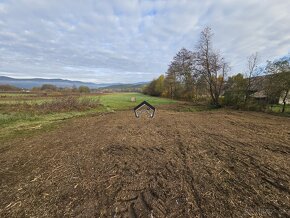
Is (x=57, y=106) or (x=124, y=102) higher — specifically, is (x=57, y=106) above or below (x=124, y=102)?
above

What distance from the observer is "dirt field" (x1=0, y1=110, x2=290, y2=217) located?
8.67ft

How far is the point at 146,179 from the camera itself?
3551 millimetres

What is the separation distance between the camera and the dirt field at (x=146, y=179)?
2.64 meters

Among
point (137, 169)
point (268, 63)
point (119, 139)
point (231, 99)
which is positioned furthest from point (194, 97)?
point (137, 169)

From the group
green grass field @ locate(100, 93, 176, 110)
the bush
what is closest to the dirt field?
the bush

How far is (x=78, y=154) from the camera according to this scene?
5.03 metres

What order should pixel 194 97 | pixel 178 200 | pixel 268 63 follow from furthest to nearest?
pixel 194 97 < pixel 268 63 < pixel 178 200

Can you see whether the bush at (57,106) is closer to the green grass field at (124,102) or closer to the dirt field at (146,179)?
the green grass field at (124,102)

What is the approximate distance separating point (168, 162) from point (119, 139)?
9.43ft

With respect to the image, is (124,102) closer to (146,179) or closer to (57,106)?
(57,106)

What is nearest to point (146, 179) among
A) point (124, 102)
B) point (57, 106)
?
point (57, 106)

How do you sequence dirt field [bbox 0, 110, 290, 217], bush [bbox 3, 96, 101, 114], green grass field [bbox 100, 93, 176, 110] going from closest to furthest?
dirt field [bbox 0, 110, 290, 217], bush [bbox 3, 96, 101, 114], green grass field [bbox 100, 93, 176, 110]

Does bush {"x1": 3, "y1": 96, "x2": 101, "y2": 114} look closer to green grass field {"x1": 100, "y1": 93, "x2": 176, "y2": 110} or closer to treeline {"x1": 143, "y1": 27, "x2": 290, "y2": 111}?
green grass field {"x1": 100, "y1": 93, "x2": 176, "y2": 110}

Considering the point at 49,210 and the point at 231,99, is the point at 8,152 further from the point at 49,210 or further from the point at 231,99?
the point at 231,99
